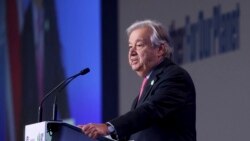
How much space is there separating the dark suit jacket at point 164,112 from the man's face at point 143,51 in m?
0.07

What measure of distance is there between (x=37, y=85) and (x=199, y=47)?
5.92 ft

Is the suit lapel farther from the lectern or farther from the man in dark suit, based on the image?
the lectern

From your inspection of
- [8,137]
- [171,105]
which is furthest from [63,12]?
[171,105]

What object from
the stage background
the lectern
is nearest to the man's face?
the lectern

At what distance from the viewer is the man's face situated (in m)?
3.04

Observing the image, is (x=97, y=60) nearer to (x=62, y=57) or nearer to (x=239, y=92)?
(x=62, y=57)

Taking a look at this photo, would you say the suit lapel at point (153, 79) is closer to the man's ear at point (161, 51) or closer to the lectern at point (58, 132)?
the man's ear at point (161, 51)

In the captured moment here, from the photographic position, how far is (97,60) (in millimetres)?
5578

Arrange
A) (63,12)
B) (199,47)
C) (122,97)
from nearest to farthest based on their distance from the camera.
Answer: (199,47) < (122,97) < (63,12)

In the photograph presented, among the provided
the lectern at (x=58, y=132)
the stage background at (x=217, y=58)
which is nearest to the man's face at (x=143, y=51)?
the lectern at (x=58, y=132)

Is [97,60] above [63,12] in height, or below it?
below

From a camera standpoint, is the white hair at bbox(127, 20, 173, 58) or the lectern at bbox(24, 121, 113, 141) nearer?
the lectern at bbox(24, 121, 113, 141)

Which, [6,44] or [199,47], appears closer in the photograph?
[199,47]

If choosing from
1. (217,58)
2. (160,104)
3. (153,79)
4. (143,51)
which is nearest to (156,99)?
(160,104)
